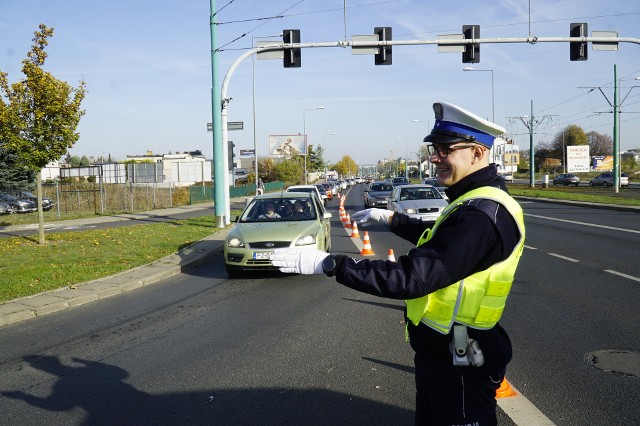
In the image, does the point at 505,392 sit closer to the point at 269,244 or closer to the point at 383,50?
the point at 269,244

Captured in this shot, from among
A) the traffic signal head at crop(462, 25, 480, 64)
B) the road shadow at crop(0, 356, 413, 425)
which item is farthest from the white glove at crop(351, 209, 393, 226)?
the traffic signal head at crop(462, 25, 480, 64)

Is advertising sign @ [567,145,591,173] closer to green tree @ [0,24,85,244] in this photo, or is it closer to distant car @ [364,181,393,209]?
distant car @ [364,181,393,209]

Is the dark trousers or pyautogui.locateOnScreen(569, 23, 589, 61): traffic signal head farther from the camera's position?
pyautogui.locateOnScreen(569, 23, 589, 61): traffic signal head

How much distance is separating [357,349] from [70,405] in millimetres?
2627

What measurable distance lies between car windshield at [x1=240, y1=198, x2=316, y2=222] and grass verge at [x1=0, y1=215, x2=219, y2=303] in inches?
96.8

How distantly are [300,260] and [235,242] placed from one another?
800cm

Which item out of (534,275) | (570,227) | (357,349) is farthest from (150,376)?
(570,227)

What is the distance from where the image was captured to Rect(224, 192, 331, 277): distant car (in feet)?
32.2

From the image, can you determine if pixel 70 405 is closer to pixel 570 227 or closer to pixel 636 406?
pixel 636 406

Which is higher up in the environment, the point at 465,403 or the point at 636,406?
the point at 465,403

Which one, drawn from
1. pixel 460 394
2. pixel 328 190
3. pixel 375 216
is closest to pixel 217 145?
pixel 375 216

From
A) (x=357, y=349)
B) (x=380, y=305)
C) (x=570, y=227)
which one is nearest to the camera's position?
(x=357, y=349)

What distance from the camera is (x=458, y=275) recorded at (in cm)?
204

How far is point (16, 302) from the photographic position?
25.8 ft
